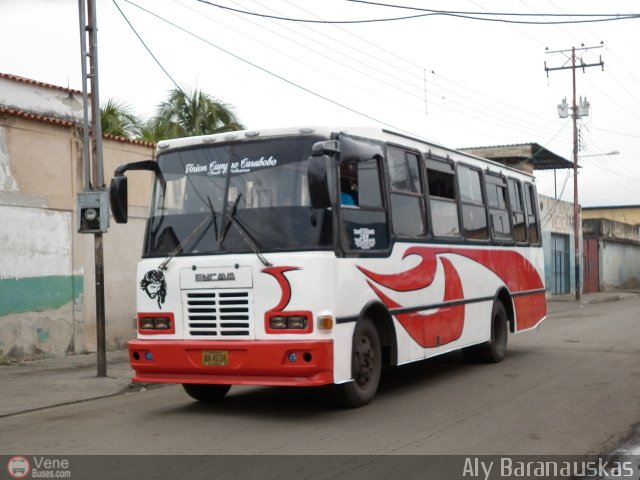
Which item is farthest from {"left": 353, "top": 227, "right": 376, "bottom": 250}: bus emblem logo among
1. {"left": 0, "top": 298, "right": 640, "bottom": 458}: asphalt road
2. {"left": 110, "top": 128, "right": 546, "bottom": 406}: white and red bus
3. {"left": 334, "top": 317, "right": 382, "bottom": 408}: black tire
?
{"left": 0, "top": 298, "right": 640, "bottom": 458}: asphalt road

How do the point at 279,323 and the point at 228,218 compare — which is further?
the point at 228,218

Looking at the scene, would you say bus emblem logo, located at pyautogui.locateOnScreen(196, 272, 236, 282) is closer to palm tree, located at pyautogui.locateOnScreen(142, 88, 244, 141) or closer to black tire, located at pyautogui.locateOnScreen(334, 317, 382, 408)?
black tire, located at pyautogui.locateOnScreen(334, 317, 382, 408)

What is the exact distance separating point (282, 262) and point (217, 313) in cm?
88

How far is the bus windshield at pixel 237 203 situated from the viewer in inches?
324

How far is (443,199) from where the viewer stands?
36.1 feet

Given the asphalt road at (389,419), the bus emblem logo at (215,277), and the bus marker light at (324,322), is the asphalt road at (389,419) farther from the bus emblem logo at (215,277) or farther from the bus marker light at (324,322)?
the bus emblem logo at (215,277)

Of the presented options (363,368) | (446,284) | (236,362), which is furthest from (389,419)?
(446,284)

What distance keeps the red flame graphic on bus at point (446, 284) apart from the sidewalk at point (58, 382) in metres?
4.03

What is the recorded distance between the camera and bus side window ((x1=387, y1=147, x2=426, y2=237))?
31.5ft

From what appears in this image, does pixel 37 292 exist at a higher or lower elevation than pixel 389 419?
higher

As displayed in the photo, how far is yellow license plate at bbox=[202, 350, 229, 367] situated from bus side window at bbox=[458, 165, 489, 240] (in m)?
4.66

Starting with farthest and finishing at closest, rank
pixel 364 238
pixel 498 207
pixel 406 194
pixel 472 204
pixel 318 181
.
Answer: pixel 498 207 < pixel 472 204 < pixel 406 194 < pixel 364 238 < pixel 318 181

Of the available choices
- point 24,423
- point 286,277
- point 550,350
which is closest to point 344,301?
point 286,277

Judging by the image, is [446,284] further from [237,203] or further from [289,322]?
[237,203]
